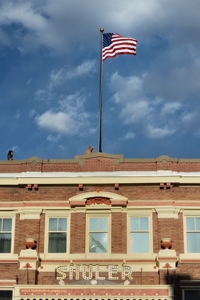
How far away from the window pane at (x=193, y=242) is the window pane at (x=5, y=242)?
8.21m

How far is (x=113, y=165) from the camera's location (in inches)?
1062

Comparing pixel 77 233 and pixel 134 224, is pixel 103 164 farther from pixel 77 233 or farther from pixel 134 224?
pixel 77 233

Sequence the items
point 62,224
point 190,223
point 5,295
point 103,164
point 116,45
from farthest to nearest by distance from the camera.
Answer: point 116,45 < point 103,164 < point 62,224 < point 190,223 < point 5,295

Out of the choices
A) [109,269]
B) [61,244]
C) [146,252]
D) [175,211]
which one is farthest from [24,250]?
[175,211]

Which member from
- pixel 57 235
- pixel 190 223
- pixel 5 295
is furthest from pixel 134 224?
pixel 5 295

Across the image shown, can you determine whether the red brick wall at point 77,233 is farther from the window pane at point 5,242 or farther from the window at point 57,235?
the window pane at point 5,242

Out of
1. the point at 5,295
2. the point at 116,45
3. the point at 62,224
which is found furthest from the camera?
the point at 116,45

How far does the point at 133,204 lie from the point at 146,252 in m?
2.26

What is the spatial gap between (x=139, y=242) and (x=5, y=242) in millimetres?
6165

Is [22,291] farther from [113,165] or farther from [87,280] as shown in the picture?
[113,165]

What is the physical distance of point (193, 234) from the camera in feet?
84.7

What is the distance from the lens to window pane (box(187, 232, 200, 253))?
83.9 feet

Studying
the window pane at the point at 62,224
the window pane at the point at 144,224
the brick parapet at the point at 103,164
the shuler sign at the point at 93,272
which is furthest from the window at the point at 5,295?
the window pane at the point at 144,224

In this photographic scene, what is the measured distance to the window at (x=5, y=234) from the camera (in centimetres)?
2608
